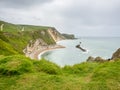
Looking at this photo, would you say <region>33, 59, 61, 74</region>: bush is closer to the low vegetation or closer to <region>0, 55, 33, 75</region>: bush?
the low vegetation

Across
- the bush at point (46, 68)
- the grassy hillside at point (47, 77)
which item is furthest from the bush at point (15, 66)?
the bush at point (46, 68)

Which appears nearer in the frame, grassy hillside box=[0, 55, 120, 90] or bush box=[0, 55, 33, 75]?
grassy hillside box=[0, 55, 120, 90]

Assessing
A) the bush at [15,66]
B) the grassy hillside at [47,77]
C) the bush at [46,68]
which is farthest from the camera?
the bush at [46,68]

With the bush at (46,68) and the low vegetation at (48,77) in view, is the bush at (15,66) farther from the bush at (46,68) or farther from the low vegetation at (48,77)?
the bush at (46,68)

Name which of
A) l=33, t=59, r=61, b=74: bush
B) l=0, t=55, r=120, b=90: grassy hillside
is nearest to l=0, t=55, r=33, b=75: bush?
l=0, t=55, r=120, b=90: grassy hillside

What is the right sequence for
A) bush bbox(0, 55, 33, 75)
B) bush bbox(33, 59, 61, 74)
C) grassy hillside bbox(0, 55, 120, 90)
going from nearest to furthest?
grassy hillside bbox(0, 55, 120, 90)
bush bbox(0, 55, 33, 75)
bush bbox(33, 59, 61, 74)

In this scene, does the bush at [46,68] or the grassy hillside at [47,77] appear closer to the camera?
the grassy hillside at [47,77]

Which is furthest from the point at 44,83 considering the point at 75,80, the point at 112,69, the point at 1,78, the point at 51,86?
the point at 112,69

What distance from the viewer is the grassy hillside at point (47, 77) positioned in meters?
15.2

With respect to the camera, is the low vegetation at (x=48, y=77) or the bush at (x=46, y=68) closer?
the low vegetation at (x=48, y=77)

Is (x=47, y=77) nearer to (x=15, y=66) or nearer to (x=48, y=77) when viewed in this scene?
(x=48, y=77)

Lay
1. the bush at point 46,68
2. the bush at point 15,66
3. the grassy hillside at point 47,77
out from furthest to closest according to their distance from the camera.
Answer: the bush at point 46,68, the bush at point 15,66, the grassy hillside at point 47,77

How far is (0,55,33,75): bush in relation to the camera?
675 inches

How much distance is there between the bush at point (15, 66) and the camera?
17.1 metres
